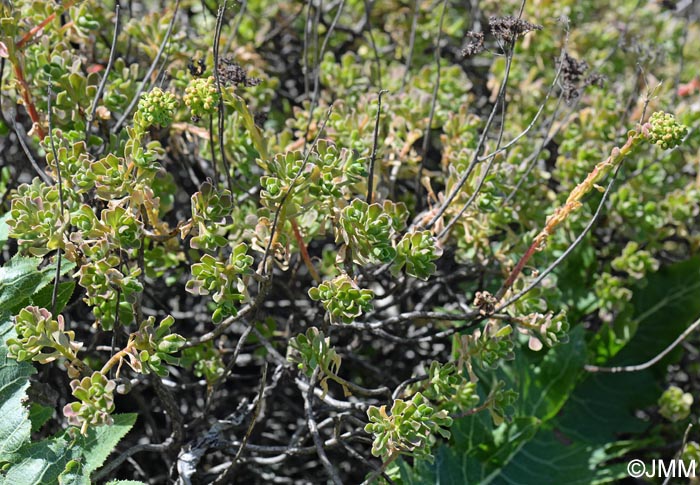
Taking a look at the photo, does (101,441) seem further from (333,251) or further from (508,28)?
(508,28)

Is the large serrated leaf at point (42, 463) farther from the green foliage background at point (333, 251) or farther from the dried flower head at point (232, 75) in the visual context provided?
the dried flower head at point (232, 75)

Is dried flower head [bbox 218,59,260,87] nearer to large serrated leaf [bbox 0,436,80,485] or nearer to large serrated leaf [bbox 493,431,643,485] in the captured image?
large serrated leaf [bbox 0,436,80,485]

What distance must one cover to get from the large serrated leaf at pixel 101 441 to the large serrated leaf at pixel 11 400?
103mm

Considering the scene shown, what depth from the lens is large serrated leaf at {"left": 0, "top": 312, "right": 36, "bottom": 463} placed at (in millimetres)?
1351

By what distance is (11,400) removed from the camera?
4.53 ft

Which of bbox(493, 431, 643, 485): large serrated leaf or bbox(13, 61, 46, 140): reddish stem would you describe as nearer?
bbox(13, 61, 46, 140): reddish stem

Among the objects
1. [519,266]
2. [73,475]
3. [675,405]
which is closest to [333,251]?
[519,266]

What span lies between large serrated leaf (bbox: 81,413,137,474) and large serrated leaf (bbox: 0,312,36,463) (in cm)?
10

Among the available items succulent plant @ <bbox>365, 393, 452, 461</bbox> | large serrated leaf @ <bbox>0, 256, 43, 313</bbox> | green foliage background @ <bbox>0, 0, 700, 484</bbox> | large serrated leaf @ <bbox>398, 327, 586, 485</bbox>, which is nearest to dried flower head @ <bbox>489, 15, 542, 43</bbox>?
green foliage background @ <bbox>0, 0, 700, 484</bbox>

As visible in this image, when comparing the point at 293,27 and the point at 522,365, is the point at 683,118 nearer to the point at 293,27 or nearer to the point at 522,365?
the point at 522,365

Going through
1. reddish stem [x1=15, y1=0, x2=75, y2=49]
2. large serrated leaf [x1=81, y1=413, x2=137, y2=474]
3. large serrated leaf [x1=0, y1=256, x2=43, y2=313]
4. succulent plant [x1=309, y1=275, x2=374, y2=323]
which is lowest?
large serrated leaf [x1=81, y1=413, x2=137, y2=474]

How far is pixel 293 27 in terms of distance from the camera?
8.20ft

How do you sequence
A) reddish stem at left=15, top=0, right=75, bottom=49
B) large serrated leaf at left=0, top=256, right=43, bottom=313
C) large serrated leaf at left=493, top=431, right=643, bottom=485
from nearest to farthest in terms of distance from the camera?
large serrated leaf at left=0, top=256, right=43, bottom=313 < reddish stem at left=15, top=0, right=75, bottom=49 < large serrated leaf at left=493, top=431, right=643, bottom=485

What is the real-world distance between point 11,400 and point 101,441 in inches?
6.8
